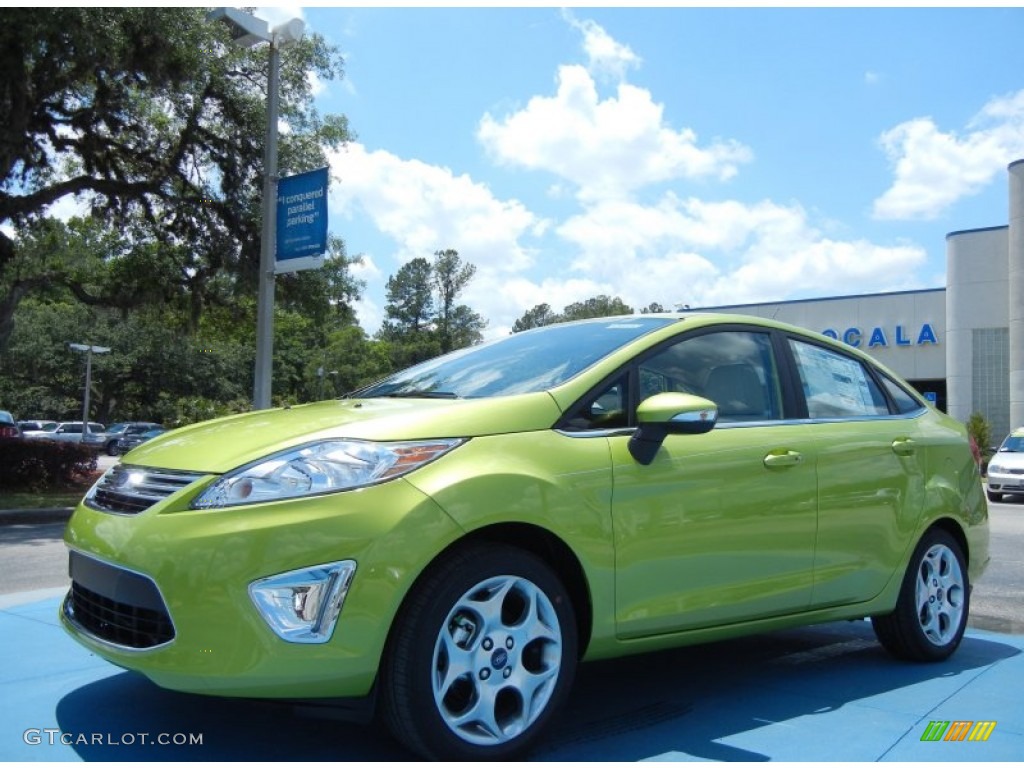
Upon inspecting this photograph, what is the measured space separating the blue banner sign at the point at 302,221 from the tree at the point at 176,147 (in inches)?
165

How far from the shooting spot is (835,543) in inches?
165

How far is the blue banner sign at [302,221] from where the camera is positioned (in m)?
11.9

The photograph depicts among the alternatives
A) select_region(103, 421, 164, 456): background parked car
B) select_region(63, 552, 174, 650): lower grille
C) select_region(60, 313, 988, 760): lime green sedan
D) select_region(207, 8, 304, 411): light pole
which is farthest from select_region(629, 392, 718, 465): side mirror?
select_region(103, 421, 164, 456): background parked car

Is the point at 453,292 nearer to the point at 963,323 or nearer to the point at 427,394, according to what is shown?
the point at 963,323

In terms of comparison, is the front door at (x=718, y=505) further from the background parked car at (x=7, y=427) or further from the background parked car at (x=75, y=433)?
the background parked car at (x=75, y=433)

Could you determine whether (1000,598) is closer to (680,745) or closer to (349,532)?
(680,745)

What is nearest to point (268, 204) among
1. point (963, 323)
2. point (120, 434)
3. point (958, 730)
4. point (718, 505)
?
point (718, 505)

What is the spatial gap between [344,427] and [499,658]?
94 centimetres

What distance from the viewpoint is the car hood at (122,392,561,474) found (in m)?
3.16

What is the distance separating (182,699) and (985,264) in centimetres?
3406

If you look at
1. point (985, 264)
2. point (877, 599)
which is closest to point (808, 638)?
point (877, 599)

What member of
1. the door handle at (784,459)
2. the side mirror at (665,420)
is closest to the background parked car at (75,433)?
the door handle at (784,459)

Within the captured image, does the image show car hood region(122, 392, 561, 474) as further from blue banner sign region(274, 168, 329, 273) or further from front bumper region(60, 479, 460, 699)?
blue banner sign region(274, 168, 329, 273)

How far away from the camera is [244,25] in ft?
37.9
